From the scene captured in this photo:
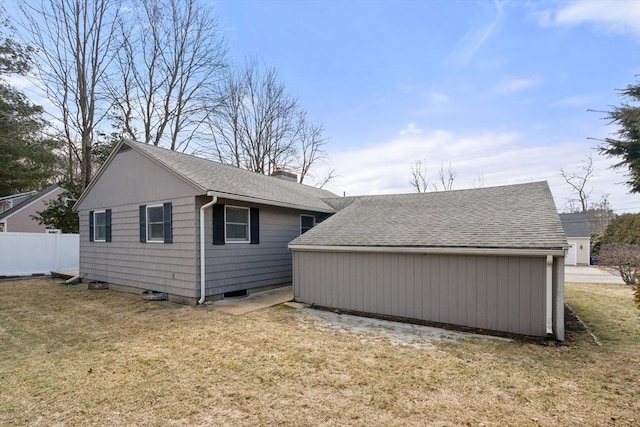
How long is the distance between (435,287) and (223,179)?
615 centimetres

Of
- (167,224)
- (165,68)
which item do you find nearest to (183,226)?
(167,224)

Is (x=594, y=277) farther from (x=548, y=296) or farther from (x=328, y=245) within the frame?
(x=328, y=245)

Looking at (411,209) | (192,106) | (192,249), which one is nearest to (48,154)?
(192,106)

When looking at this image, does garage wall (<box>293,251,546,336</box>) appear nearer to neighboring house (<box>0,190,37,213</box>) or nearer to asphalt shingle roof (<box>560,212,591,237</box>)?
neighboring house (<box>0,190,37,213</box>)

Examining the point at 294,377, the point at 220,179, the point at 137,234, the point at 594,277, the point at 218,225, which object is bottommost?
the point at 594,277

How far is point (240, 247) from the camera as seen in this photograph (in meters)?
8.90

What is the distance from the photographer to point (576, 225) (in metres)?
27.3

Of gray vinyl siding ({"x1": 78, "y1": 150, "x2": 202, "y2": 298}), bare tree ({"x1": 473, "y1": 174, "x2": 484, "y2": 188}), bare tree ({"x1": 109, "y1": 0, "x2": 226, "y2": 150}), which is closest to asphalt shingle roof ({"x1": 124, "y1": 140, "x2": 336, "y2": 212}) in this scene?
gray vinyl siding ({"x1": 78, "y1": 150, "x2": 202, "y2": 298})

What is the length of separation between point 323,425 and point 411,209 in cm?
687

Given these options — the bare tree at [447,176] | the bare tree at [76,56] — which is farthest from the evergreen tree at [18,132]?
the bare tree at [447,176]

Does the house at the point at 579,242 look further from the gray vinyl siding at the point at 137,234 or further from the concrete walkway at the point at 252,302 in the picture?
the gray vinyl siding at the point at 137,234

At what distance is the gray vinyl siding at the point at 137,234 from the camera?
8.07 metres

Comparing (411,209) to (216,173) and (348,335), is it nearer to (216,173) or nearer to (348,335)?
(348,335)

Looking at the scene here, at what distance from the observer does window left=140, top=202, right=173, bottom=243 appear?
27.9 ft
